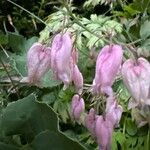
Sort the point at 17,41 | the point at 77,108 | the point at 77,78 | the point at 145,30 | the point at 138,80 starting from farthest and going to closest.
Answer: the point at 17,41, the point at 145,30, the point at 77,108, the point at 77,78, the point at 138,80

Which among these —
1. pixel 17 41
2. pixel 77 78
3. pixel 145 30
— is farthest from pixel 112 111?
pixel 17 41

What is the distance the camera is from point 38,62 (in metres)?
1.27

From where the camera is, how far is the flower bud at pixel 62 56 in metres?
1.21

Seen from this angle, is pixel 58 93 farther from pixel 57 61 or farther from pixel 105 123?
pixel 57 61

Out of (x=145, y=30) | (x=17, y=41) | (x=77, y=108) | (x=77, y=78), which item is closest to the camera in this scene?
(x=77, y=78)

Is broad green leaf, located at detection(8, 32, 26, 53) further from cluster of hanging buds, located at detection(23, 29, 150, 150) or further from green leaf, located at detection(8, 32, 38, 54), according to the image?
cluster of hanging buds, located at detection(23, 29, 150, 150)

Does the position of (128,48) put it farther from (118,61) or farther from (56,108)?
(56,108)

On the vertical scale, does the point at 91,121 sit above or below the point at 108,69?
below

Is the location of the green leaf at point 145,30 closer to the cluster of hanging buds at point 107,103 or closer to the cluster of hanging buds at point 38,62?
the cluster of hanging buds at point 107,103

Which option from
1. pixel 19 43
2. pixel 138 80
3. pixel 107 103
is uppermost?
pixel 138 80

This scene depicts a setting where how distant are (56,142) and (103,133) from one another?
5.8 inches

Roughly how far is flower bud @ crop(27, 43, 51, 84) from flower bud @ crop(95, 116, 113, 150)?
0.18 m

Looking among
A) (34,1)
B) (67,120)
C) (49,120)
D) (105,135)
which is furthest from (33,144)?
(34,1)

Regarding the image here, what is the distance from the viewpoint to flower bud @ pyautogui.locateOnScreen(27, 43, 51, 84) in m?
1.27
